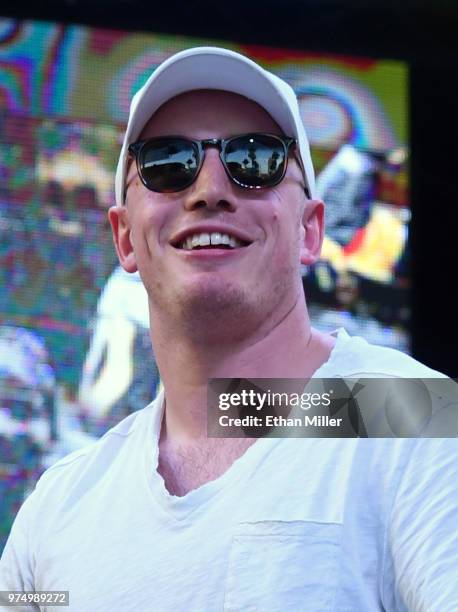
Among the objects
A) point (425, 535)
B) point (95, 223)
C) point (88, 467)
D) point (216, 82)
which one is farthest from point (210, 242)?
point (95, 223)

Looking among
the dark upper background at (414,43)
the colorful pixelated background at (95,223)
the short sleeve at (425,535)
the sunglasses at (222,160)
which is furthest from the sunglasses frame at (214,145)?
the dark upper background at (414,43)

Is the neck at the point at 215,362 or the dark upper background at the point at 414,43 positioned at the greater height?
the dark upper background at the point at 414,43

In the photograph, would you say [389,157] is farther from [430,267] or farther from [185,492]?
[185,492]

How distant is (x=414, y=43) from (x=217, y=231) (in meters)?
2.03

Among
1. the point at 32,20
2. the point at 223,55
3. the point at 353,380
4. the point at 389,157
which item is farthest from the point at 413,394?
the point at 32,20

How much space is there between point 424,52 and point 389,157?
12.9 inches

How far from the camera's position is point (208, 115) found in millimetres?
1391

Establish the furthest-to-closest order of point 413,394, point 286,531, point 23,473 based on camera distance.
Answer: point 23,473, point 413,394, point 286,531

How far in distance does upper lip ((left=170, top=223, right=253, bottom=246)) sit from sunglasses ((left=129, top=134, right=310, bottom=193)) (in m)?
0.06

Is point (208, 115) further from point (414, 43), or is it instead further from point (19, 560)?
point (414, 43)

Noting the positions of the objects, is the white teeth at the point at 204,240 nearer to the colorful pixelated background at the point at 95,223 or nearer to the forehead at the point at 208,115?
the forehead at the point at 208,115

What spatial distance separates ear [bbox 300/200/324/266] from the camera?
1.46m

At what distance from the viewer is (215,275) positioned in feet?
4.27

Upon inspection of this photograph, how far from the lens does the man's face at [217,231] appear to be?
1302mm
